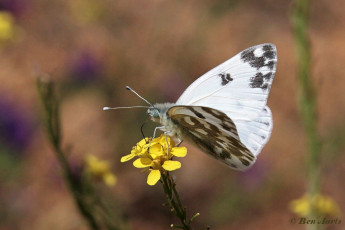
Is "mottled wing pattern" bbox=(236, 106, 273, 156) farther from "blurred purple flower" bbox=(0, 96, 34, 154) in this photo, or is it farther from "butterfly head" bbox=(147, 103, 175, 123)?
"blurred purple flower" bbox=(0, 96, 34, 154)

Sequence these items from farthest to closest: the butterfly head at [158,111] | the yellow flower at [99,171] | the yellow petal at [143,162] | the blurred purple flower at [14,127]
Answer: the blurred purple flower at [14,127]
the yellow flower at [99,171]
the butterfly head at [158,111]
the yellow petal at [143,162]

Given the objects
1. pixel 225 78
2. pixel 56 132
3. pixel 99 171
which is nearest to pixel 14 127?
pixel 99 171

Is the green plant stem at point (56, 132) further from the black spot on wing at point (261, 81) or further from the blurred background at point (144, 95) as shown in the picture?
the blurred background at point (144, 95)

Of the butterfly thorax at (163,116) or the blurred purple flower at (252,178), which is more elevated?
the butterfly thorax at (163,116)

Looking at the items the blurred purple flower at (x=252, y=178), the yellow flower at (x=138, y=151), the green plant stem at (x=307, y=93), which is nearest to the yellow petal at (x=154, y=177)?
the yellow flower at (x=138, y=151)

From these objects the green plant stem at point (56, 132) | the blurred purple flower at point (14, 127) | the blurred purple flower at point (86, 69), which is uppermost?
the green plant stem at point (56, 132)

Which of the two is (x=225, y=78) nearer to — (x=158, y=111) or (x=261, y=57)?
(x=261, y=57)
